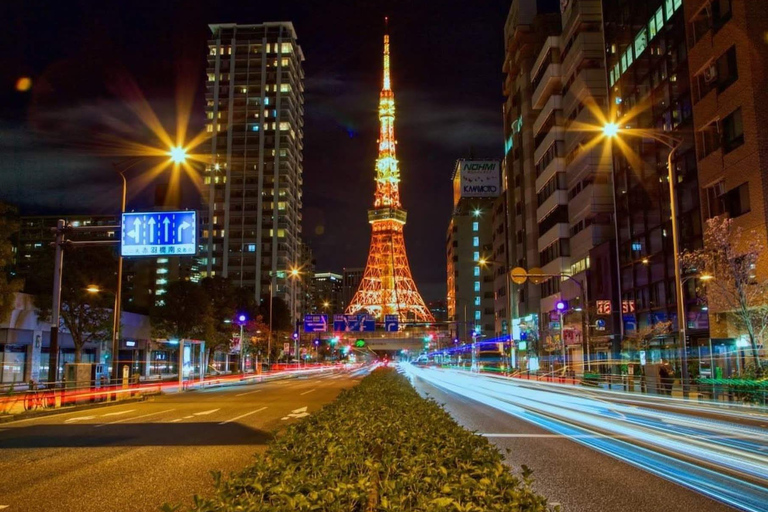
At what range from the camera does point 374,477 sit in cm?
509

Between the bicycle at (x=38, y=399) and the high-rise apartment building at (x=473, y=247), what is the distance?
356 feet

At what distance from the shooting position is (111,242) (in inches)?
965

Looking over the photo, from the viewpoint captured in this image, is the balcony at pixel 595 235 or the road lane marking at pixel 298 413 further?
the balcony at pixel 595 235

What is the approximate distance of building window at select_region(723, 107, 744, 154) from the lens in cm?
3216

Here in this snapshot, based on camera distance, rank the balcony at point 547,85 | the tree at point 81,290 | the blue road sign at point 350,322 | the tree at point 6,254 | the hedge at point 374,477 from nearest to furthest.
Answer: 1. the hedge at point 374,477
2. the tree at point 6,254
3. the tree at point 81,290
4. the balcony at point 547,85
5. the blue road sign at point 350,322

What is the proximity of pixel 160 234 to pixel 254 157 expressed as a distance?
350ft

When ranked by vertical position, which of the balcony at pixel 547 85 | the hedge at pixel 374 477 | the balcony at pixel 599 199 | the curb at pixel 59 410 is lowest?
the curb at pixel 59 410

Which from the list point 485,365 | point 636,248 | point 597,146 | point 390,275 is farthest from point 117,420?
point 390,275

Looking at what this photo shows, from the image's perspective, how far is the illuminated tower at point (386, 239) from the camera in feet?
424

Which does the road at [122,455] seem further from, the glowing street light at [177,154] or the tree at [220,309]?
the tree at [220,309]

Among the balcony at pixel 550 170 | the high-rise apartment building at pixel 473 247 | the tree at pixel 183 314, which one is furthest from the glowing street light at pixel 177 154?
the high-rise apartment building at pixel 473 247

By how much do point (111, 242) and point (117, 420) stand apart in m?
7.38

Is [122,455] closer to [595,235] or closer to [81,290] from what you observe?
[81,290]

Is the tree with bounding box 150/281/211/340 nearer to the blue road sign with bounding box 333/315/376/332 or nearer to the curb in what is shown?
the blue road sign with bounding box 333/315/376/332
